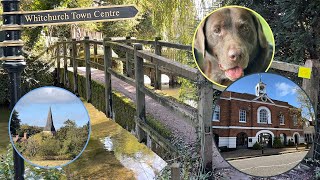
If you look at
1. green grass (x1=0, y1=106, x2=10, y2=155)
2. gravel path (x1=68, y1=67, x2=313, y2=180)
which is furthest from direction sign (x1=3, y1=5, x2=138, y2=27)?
green grass (x1=0, y1=106, x2=10, y2=155)

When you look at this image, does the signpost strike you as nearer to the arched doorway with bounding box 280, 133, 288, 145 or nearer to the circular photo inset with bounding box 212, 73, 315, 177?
the circular photo inset with bounding box 212, 73, 315, 177

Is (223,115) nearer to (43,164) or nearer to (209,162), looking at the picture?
(209,162)

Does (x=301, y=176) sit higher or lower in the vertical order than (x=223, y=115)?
lower

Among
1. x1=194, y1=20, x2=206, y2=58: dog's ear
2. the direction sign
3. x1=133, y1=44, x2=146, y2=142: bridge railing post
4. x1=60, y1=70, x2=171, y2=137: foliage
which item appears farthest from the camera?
x1=133, y1=44, x2=146, y2=142: bridge railing post

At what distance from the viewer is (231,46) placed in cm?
304

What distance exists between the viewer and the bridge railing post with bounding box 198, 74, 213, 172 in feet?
11.5

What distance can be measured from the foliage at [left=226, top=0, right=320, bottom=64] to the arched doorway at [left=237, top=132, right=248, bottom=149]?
3396 mm

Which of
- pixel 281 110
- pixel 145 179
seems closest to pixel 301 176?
pixel 281 110

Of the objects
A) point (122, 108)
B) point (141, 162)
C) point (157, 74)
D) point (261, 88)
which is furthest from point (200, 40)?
point (157, 74)

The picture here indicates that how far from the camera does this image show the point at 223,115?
2.99m

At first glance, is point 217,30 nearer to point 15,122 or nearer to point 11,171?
point 15,122

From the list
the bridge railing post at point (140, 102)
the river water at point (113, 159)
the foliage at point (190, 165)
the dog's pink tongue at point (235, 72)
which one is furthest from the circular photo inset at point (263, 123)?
the river water at point (113, 159)

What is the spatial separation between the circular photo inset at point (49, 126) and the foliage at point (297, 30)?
12.4 ft

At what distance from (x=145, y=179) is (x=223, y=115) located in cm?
421
